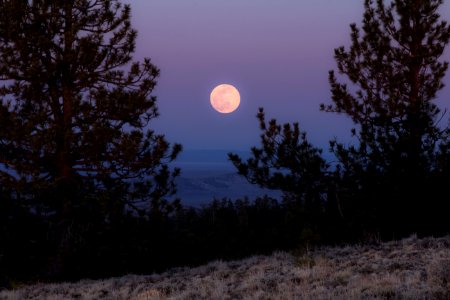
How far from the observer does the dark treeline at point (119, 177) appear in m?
15.4

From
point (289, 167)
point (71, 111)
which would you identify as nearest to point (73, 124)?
point (71, 111)

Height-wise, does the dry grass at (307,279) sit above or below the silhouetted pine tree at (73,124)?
below

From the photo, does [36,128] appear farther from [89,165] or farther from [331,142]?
[331,142]

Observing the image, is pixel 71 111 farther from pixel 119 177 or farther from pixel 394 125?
pixel 394 125

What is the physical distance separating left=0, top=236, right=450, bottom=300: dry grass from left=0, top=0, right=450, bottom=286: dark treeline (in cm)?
183

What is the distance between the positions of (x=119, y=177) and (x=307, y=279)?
332 inches

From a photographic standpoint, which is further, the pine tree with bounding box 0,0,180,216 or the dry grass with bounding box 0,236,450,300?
the pine tree with bounding box 0,0,180,216

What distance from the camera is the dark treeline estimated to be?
15367 mm

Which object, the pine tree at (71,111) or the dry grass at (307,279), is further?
the pine tree at (71,111)

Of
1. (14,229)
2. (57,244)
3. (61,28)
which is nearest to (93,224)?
(57,244)

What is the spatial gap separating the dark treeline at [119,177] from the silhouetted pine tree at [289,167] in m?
0.04

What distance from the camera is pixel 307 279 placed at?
32.3 feet

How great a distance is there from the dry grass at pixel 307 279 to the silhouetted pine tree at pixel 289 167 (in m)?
3.95

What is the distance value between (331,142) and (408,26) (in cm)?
484
